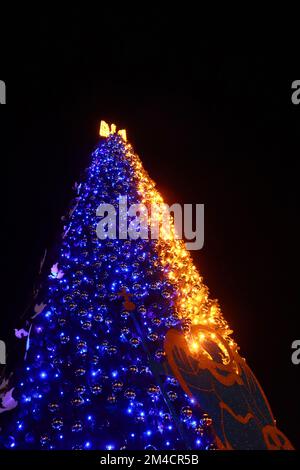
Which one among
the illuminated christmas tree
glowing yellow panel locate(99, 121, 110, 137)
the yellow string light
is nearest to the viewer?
the illuminated christmas tree

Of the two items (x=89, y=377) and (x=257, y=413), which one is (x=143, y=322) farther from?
(x=257, y=413)

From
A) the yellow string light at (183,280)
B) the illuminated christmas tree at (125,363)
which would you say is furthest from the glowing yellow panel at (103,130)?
the illuminated christmas tree at (125,363)

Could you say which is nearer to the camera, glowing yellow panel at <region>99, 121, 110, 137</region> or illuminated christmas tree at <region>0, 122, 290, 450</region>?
illuminated christmas tree at <region>0, 122, 290, 450</region>

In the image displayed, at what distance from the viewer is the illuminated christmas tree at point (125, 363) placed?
55.4 inches

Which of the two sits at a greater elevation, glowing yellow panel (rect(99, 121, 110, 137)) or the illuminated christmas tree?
glowing yellow panel (rect(99, 121, 110, 137))

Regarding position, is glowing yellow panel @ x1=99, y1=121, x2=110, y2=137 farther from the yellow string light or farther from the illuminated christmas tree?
the illuminated christmas tree

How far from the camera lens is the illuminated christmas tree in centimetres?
141

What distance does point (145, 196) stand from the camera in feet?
8.45

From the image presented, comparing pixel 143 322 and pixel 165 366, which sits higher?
pixel 143 322

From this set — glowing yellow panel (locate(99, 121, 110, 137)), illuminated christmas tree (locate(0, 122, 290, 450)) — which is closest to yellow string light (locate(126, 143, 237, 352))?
illuminated christmas tree (locate(0, 122, 290, 450))

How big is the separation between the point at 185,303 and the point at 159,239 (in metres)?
0.47

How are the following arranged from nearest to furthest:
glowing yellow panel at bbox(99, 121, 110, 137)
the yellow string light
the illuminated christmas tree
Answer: the illuminated christmas tree, the yellow string light, glowing yellow panel at bbox(99, 121, 110, 137)

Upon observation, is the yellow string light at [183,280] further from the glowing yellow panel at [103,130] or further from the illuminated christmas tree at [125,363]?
the glowing yellow panel at [103,130]

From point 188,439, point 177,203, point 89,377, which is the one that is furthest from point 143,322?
point 177,203
